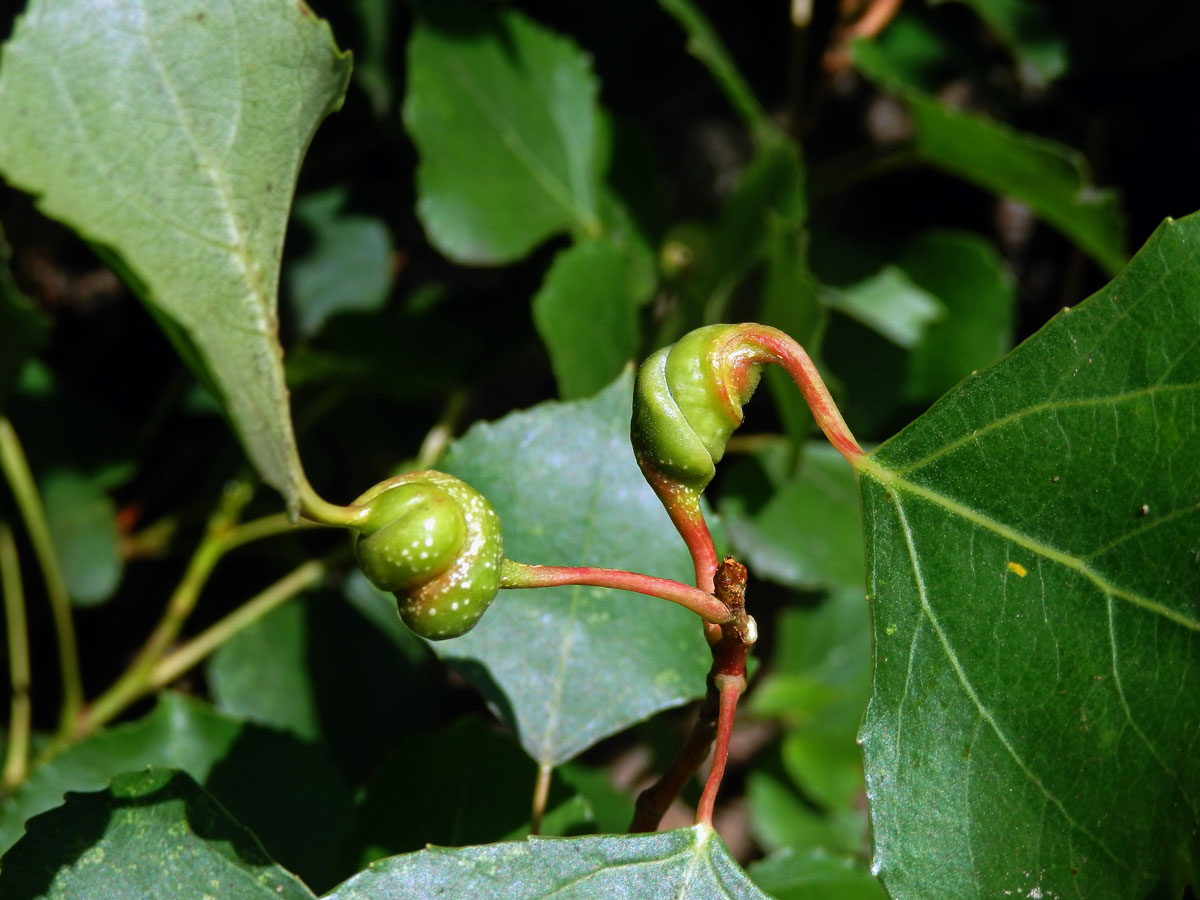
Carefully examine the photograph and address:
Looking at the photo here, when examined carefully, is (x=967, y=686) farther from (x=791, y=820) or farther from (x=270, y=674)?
(x=791, y=820)

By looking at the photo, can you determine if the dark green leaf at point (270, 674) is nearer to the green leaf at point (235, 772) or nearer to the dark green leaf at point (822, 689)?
the green leaf at point (235, 772)

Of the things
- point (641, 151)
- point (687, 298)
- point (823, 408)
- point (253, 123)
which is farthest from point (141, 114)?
point (641, 151)

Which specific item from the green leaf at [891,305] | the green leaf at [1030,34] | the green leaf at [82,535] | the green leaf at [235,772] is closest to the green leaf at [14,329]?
the green leaf at [82,535]

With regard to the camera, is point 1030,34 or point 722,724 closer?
point 722,724

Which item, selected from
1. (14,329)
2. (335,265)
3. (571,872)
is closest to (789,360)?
(571,872)

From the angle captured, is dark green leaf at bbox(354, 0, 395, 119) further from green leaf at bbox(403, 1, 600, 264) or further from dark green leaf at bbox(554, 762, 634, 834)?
dark green leaf at bbox(554, 762, 634, 834)

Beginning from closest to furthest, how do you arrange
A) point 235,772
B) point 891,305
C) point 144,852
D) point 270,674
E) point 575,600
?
point 144,852
point 575,600
point 235,772
point 270,674
point 891,305

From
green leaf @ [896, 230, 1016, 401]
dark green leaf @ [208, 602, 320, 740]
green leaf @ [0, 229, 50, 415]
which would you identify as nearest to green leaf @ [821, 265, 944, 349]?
green leaf @ [896, 230, 1016, 401]
